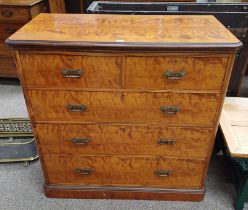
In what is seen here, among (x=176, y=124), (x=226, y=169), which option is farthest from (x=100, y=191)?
(x=226, y=169)

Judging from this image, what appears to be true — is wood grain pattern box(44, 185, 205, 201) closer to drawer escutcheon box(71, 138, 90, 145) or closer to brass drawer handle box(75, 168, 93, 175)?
brass drawer handle box(75, 168, 93, 175)

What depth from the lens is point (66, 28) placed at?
1172mm

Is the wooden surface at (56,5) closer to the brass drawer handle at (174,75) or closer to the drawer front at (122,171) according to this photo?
the drawer front at (122,171)

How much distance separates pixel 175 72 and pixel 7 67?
2066 millimetres

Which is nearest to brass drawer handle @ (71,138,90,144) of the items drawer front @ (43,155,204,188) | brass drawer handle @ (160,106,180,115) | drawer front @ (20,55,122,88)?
drawer front @ (43,155,204,188)

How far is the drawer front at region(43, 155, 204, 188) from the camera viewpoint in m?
1.38

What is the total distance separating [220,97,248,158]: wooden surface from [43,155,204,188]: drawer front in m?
0.20

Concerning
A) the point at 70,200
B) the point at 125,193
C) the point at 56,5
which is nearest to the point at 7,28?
the point at 56,5

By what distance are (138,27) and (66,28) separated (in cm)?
35

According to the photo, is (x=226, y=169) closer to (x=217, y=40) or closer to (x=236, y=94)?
(x=236, y=94)

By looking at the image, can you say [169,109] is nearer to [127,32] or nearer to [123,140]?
[123,140]

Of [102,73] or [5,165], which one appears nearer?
[102,73]

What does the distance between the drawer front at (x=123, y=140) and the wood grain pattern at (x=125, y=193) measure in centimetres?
28

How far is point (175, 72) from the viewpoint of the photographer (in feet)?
3.58
